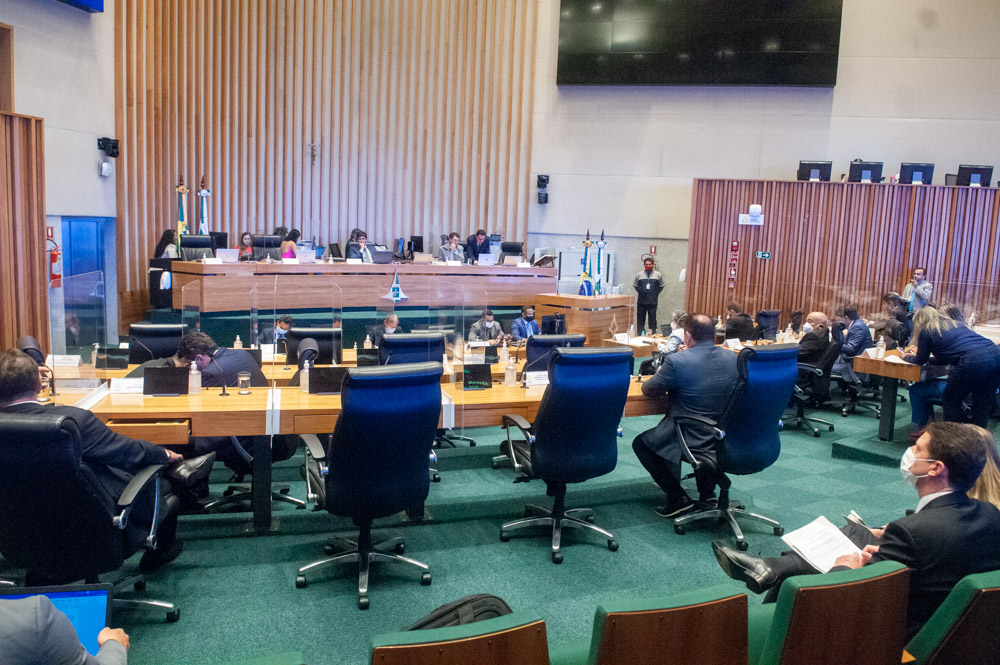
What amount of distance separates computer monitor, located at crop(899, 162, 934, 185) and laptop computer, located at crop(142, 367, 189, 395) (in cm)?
1136

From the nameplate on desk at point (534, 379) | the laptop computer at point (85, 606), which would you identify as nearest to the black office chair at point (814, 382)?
the nameplate on desk at point (534, 379)

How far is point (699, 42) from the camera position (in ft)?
40.6

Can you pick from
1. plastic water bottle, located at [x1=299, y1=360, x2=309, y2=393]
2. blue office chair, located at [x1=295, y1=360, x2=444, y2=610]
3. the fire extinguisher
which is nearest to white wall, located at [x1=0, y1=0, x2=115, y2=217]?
the fire extinguisher

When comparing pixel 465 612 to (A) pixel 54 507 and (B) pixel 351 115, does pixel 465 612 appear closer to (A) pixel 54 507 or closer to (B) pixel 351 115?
(A) pixel 54 507

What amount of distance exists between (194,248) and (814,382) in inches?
313

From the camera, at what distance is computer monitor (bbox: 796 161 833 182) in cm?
1202

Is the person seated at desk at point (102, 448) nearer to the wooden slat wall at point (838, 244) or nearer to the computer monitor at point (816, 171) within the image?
the wooden slat wall at point (838, 244)

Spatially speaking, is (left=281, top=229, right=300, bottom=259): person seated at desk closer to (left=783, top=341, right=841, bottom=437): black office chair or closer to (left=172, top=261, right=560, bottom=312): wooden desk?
(left=172, top=261, right=560, bottom=312): wooden desk

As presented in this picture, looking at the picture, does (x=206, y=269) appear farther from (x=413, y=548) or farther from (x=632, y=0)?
(x=632, y=0)

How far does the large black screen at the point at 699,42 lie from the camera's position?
1204 cm

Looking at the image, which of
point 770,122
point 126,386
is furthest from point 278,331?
point 770,122

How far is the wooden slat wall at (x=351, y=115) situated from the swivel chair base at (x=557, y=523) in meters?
9.61

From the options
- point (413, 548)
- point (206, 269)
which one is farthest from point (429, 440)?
point (206, 269)

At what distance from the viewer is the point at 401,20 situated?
43.1ft
